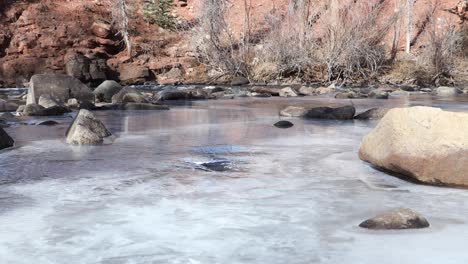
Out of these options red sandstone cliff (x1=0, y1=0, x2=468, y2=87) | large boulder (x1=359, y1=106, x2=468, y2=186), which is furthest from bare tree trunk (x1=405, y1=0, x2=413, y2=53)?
large boulder (x1=359, y1=106, x2=468, y2=186)

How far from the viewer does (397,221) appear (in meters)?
3.46

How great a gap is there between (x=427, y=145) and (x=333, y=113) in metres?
5.43

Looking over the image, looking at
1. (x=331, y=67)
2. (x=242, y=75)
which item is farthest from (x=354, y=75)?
(x=242, y=75)

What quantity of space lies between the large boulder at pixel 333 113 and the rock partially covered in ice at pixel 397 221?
6.52 metres

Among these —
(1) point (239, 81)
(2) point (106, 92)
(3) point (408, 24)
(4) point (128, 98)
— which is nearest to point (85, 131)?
(4) point (128, 98)

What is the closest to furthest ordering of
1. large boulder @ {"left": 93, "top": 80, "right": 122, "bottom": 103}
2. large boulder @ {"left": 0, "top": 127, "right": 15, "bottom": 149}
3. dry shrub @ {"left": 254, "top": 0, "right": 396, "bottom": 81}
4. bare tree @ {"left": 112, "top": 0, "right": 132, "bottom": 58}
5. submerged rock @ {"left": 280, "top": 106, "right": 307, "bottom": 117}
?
large boulder @ {"left": 0, "top": 127, "right": 15, "bottom": 149}
submerged rock @ {"left": 280, "top": 106, "right": 307, "bottom": 117}
large boulder @ {"left": 93, "top": 80, "right": 122, "bottom": 103}
dry shrub @ {"left": 254, "top": 0, "right": 396, "bottom": 81}
bare tree @ {"left": 112, "top": 0, "right": 132, "bottom": 58}

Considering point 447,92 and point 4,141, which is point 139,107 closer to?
point 4,141

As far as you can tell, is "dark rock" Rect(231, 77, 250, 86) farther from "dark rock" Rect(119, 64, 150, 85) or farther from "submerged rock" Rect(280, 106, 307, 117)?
"submerged rock" Rect(280, 106, 307, 117)

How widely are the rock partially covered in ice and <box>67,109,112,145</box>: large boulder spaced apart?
4.19 meters

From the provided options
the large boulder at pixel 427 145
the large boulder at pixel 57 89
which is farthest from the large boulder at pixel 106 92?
the large boulder at pixel 427 145

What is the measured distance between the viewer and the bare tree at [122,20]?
3002 centimetres

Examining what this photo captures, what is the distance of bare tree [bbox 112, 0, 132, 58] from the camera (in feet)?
98.5

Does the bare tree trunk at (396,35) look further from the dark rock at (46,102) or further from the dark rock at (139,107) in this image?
the dark rock at (46,102)

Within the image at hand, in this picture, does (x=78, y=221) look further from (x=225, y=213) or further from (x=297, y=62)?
(x=297, y=62)
